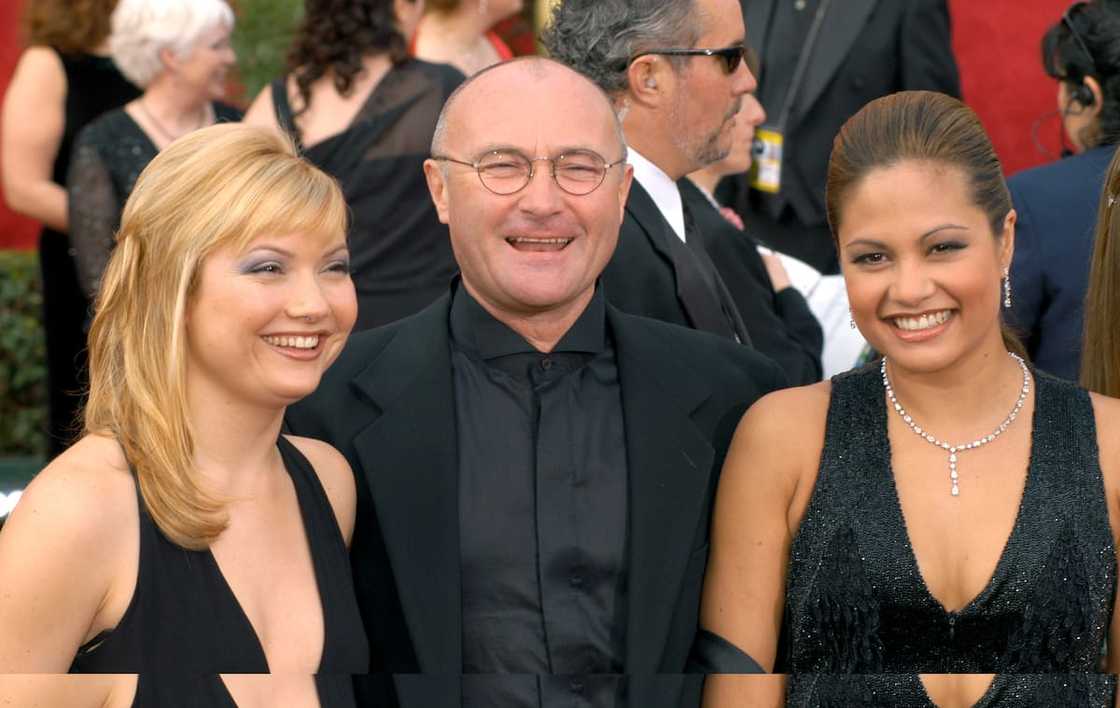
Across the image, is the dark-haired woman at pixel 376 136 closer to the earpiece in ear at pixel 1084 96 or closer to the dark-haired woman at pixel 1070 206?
the dark-haired woman at pixel 1070 206

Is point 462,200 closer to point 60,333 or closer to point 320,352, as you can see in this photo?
point 320,352

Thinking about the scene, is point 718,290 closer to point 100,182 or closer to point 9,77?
point 100,182

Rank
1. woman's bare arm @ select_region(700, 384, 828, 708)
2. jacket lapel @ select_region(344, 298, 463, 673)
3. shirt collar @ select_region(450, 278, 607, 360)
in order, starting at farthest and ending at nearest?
shirt collar @ select_region(450, 278, 607, 360) < woman's bare arm @ select_region(700, 384, 828, 708) < jacket lapel @ select_region(344, 298, 463, 673)

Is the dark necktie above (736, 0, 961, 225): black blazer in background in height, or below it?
below

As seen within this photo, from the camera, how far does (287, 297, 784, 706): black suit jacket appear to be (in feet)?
9.73

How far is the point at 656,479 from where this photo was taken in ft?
10.1

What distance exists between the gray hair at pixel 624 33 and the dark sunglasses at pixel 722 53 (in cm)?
1

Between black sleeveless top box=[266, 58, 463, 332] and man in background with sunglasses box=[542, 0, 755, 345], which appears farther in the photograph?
black sleeveless top box=[266, 58, 463, 332]

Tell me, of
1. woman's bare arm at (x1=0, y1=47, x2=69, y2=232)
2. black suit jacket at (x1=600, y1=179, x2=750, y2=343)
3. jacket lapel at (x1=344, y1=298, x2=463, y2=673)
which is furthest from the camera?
woman's bare arm at (x1=0, y1=47, x2=69, y2=232)

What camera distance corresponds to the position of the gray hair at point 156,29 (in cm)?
548

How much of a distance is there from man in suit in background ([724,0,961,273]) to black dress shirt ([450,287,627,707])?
3025 mm

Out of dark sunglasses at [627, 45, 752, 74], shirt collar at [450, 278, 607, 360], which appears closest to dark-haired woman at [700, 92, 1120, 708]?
shirt collar at [450, 278, 607, 360]

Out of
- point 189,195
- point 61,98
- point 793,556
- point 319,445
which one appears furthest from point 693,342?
point 61,98

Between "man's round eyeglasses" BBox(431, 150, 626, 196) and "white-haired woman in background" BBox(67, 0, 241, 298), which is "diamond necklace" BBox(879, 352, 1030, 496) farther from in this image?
"white-haired woman in background" BBox(67, 0, 241, 298)
